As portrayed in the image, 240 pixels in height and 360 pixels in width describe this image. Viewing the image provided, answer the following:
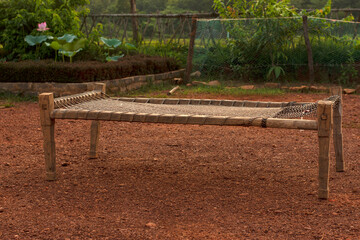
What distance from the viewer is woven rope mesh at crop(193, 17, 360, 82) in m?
9.32

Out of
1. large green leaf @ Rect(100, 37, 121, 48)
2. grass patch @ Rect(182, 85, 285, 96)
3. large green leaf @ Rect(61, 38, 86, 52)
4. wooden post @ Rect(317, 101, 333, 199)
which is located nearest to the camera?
wooden post @ Rect(317, 101, 333, 199)

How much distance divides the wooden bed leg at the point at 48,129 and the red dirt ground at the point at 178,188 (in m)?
0.10

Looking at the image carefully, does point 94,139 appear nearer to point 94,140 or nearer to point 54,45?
point 94,140

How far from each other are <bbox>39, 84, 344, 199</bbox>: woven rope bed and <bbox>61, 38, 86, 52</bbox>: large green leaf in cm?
454

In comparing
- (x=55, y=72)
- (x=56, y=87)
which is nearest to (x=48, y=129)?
(x=56, y=87)

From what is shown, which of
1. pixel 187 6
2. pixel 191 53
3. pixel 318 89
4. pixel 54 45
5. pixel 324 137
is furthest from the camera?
pixel 187 6

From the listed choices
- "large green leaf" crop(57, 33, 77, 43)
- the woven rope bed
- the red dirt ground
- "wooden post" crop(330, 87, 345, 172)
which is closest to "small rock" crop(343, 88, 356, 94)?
the red dirt ground

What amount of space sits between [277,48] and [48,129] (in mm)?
6691

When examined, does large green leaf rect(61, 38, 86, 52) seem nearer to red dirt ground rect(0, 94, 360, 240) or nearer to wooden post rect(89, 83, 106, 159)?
red dirt ground rect(0, 94, 360, 240)

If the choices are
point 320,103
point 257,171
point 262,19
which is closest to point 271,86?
point 262,19

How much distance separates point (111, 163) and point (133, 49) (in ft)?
23.8

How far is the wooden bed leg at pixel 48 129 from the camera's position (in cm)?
360

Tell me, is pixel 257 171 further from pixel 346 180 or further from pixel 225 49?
pixel 225 49

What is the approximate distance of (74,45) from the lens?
8797 mm
